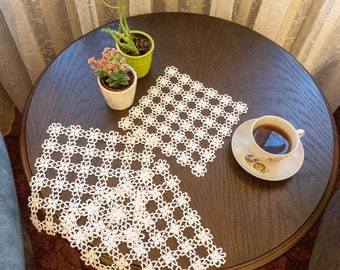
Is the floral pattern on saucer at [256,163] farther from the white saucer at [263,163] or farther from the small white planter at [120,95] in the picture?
the small white planter at [120,95]

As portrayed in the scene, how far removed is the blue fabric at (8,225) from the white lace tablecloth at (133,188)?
0.07m

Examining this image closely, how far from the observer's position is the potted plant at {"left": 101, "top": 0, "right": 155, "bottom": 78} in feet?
2.43

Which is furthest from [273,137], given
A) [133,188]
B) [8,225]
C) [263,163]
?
[8,225]

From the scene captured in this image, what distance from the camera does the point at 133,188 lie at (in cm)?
66

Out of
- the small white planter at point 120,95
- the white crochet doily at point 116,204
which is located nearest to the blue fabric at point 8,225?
the white crochet doily at point 116,204

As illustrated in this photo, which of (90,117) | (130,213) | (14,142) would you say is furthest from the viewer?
(14,142)

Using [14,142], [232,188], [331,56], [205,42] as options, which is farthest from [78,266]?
[331,56]

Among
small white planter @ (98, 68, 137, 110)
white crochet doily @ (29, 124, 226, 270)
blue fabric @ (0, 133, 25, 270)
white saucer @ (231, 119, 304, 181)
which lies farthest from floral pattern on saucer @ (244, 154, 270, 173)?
blue fabric @ (0, 133, 25, 270)

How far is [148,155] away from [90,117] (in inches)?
6.2

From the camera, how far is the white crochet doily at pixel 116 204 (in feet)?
1.96

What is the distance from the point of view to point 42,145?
0.69 meters

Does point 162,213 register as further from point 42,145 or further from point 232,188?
point 42,145

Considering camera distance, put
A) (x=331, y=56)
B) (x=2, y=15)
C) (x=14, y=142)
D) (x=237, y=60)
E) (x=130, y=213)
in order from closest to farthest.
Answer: (x=130, y=213) < (x=237, y=60) < (x=2, y=15) < (x=331, y=56) < (x=14, y=142)

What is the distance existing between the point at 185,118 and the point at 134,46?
0.20 m
